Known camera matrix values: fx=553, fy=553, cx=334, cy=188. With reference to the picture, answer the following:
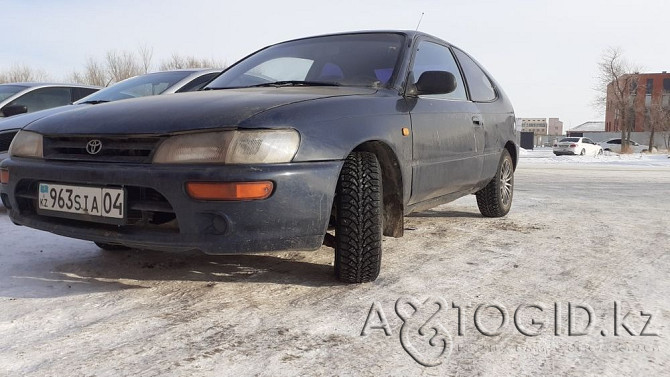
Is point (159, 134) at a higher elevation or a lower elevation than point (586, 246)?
higher

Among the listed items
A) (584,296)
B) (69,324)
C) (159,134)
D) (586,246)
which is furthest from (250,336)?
(586,246)

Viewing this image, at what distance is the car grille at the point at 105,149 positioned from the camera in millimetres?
2285

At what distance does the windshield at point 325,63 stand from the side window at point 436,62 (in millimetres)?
156

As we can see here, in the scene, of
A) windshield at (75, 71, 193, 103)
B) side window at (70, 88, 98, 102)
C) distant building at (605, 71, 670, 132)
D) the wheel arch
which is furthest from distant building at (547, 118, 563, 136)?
the wheel arch

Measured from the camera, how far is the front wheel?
4523mm

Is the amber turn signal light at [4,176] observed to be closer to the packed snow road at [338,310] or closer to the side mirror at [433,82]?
the packed snow road at [338,310]

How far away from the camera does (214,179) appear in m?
2.11

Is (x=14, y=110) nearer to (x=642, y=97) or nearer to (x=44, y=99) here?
(x=44, y=99)

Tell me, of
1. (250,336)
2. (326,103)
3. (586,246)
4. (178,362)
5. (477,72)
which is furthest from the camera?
(477,72)

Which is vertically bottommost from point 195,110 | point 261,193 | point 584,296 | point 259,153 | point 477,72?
point 584,296

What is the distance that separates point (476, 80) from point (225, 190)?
283 cm

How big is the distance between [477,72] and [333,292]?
2721 mm

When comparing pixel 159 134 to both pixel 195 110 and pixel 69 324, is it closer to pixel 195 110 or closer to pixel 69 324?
pixel 195 110

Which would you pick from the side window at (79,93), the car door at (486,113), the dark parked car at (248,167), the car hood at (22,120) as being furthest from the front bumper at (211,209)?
the side window at (79,93)
